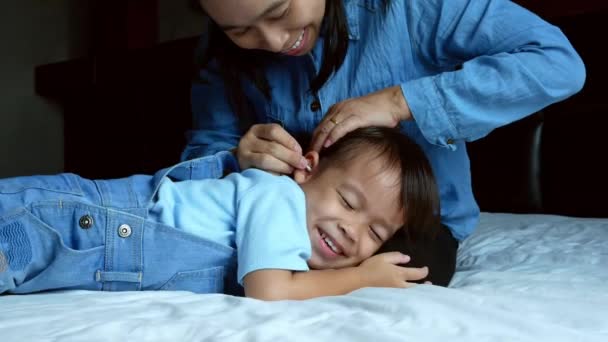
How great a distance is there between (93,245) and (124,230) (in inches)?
1.8

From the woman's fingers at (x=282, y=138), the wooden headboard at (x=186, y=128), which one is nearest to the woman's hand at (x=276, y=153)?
the woman's fingers at (x=282, y=138)

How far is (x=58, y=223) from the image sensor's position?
34.7 inches

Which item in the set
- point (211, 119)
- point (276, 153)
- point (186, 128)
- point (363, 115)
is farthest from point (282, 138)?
point (186, 128)

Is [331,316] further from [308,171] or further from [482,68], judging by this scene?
[482,68]

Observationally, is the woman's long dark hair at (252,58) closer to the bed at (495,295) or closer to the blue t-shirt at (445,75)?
the blue t-shirt at (445,75)

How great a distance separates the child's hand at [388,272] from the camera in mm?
890

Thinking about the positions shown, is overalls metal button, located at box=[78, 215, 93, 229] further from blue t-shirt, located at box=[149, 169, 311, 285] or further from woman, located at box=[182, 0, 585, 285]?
woman, located at box=[182, 0, 585, 285]

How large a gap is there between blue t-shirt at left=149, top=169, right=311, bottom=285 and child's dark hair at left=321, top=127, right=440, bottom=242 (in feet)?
0.37

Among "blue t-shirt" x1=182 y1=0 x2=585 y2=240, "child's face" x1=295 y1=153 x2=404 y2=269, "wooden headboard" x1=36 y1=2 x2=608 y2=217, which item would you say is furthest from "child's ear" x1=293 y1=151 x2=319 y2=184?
"wooden headboard" x1=36 y1=2 x2=608 y2=217

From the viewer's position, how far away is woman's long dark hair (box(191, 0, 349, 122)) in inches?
45.2

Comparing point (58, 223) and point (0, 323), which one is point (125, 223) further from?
point (0, 323)

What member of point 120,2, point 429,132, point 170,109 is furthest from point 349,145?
point 120,2

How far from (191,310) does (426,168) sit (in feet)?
1.73

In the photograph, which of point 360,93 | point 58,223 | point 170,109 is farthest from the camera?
point 170,109
